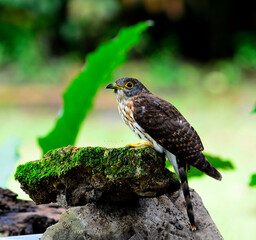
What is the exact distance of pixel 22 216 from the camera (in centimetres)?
351

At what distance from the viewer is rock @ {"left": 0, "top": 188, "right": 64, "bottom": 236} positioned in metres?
3.38

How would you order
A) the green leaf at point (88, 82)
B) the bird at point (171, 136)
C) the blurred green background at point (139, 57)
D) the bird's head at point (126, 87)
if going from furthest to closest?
the blurred green background at point (139, 57), the green leaf at point (88, 82), the bird's head at point (126, 87), the bird at point (171, 136)

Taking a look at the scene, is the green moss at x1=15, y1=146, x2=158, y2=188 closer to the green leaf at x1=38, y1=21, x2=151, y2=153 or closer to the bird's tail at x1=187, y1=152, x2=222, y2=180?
the bird's tail at x1=187, y1=152, x2=222, y2=180

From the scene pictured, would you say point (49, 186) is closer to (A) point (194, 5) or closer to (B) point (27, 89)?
(B) point (27, 89)

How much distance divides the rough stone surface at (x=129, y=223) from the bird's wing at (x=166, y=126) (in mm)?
400

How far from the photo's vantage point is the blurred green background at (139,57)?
36.6ft

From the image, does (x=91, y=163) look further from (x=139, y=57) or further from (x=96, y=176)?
(x=139, y=57)

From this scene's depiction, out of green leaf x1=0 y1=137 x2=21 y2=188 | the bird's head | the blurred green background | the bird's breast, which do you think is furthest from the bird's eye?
the blurred green background

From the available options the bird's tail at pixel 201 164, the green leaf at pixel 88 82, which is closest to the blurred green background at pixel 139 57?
the green leaf at pixel 88 82

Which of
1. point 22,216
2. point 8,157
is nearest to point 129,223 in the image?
point 22,216

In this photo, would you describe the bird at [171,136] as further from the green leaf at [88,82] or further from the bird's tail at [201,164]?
the green leaf at [88,82]

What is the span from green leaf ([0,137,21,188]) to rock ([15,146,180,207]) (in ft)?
4.98

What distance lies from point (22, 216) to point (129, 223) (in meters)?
1.13

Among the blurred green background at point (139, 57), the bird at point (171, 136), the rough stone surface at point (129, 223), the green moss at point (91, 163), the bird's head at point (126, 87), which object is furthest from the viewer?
the blurred green background at point (139, 57)
